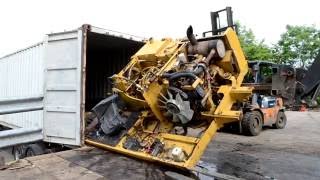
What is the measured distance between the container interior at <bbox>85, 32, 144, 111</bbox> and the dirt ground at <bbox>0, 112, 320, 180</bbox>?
2.95m

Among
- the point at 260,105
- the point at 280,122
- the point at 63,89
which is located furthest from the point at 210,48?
the point at 280,122

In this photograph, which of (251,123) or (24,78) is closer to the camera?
(24,78)

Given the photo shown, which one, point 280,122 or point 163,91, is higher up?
point 163,91

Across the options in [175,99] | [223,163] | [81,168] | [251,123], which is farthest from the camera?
[251,123]

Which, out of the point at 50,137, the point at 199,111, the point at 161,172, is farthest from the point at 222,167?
the point at 50,137

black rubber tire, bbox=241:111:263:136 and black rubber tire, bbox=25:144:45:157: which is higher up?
black rubber tire, bbox=241:111:263:136

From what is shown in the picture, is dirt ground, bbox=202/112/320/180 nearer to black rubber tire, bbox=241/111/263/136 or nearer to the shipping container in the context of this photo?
black rubber tire, bbox=241/111/263/136

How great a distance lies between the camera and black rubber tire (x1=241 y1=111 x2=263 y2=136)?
1112 cm

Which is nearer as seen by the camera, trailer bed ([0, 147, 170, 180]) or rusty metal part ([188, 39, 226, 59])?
trailer bed ([0, 147, 170, 180])

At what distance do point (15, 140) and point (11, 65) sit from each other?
444 centimetres

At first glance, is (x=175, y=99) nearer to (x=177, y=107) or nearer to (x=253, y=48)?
(x=177, y=107)

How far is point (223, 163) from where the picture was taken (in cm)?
730

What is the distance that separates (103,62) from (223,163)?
4.46 m

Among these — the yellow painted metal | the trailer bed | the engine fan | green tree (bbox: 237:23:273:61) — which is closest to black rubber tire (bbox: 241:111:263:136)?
the yellow painted metal
